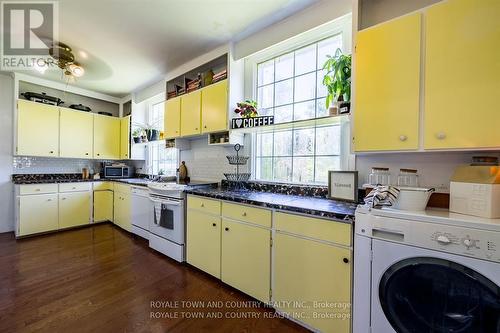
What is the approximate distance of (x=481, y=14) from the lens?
1166 mm

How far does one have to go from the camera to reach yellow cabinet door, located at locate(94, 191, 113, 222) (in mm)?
4129

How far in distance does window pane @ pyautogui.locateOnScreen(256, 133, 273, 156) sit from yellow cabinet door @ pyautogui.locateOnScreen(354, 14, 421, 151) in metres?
1.12

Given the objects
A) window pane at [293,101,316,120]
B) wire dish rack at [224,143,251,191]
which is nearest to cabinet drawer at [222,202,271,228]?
wire dish rack at [224,143,251,191]

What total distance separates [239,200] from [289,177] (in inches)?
29.2

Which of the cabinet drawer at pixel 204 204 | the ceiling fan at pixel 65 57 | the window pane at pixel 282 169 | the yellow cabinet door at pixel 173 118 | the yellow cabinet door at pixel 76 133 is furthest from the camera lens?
the yellow cabinet door at pixel 76 133

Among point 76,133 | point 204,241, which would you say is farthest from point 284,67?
point 76,133

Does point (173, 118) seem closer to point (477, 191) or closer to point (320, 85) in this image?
point (320, 85)

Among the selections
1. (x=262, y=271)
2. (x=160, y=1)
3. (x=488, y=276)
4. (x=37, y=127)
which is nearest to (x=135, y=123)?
(x=37, y=127)

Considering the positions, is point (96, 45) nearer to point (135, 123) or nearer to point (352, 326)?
point (135, 123)

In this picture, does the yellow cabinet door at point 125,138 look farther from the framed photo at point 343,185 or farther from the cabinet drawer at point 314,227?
the framed photo at point 343,185

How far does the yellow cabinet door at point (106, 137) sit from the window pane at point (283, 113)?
3847mm

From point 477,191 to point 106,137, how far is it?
215 inches

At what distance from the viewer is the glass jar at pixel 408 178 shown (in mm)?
1514

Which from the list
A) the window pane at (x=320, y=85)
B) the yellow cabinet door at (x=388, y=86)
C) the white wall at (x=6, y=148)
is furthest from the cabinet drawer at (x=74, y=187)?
the yellow cabinet door at (x=388, y=86)
